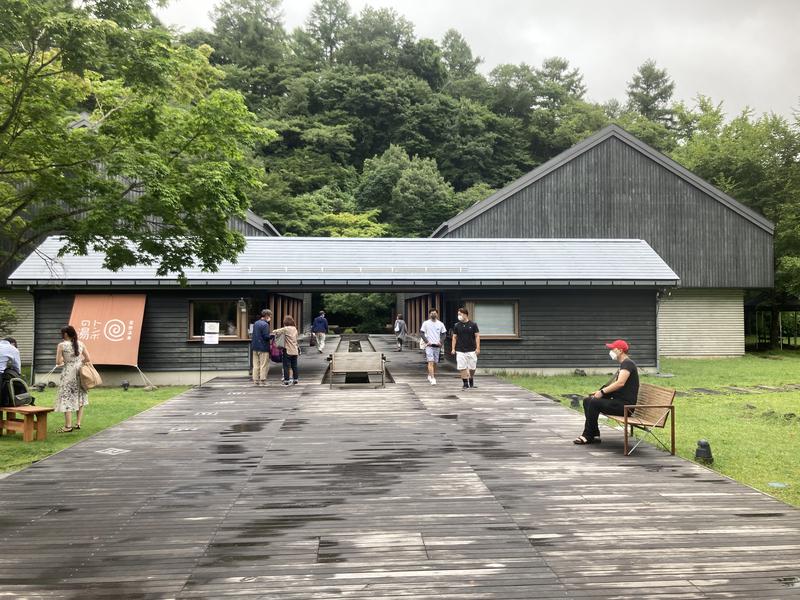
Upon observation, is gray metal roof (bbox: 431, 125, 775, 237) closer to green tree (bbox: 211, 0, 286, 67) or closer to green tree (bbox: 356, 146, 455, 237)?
green tree (bbox: 356, 146, 455, 237)

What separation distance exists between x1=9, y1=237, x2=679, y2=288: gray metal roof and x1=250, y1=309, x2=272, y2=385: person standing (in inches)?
109

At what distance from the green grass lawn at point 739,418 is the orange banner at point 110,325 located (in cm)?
1123

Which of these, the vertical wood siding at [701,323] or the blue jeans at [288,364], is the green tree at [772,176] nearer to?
the vertical wood siding at [701,323]

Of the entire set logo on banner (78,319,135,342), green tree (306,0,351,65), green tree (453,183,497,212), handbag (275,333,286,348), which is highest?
green tree (306,0,351,65)

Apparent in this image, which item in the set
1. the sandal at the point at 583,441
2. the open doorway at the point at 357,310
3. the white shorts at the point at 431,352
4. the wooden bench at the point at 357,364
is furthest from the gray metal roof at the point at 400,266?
the open doorway at the point at 357,310

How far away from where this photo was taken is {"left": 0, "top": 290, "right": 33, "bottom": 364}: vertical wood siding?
2323 cm

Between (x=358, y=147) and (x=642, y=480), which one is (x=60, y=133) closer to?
(x=642, y=480)

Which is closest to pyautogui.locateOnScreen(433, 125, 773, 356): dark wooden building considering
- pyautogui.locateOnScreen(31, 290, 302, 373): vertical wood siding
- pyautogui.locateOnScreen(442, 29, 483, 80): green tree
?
pyautogui.locateOnScreen(31, 290, 302, 373): vertical wood siding

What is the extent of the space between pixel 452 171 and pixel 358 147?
31.4 feet

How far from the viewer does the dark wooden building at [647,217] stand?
2603 cm

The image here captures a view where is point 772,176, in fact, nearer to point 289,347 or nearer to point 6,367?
point 289,347

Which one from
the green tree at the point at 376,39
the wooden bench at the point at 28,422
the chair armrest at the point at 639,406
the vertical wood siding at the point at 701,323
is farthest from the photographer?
the green tree at the point at 376,39

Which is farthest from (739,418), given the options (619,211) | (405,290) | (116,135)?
(619,211)

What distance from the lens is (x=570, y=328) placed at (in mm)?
18594
